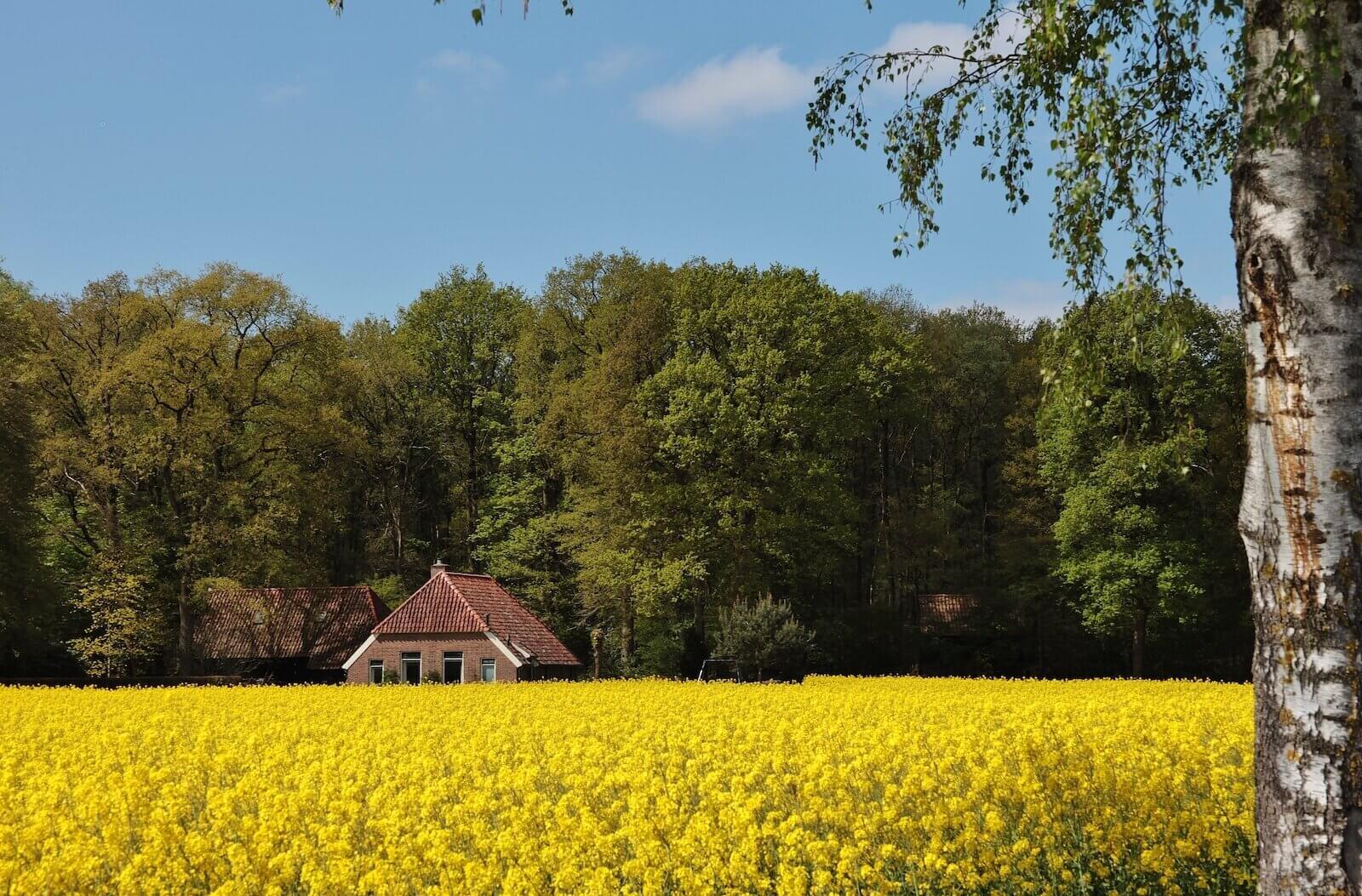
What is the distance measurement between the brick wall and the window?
148 millimetres

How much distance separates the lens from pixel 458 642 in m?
42.0

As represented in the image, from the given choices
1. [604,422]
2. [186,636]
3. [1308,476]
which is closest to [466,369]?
[604,422]

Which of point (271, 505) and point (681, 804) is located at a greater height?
point (271, 505)

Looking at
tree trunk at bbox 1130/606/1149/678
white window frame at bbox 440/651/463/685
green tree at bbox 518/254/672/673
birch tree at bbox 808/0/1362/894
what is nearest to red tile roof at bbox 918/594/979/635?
tree trunk at bbox 1130/606/1149/678

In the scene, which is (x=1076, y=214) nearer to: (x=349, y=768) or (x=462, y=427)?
(x=349, y=768)

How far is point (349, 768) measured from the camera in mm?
11094

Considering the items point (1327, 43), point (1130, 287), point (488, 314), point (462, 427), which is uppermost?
point (488, 314)

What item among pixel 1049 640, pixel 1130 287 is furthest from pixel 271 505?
pixel 1130 287

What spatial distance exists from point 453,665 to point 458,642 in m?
0.92

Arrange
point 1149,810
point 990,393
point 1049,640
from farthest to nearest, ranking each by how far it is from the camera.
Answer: point 990,393 → point 1049,640 → point 1149,810

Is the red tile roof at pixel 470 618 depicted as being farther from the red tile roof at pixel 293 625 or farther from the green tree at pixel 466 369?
the green tree at pixel 466 369

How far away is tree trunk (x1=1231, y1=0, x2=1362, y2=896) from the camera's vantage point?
17.2ft

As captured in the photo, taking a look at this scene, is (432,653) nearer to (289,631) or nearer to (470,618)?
(470,618)

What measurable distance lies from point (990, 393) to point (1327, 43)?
4802 centimetres
